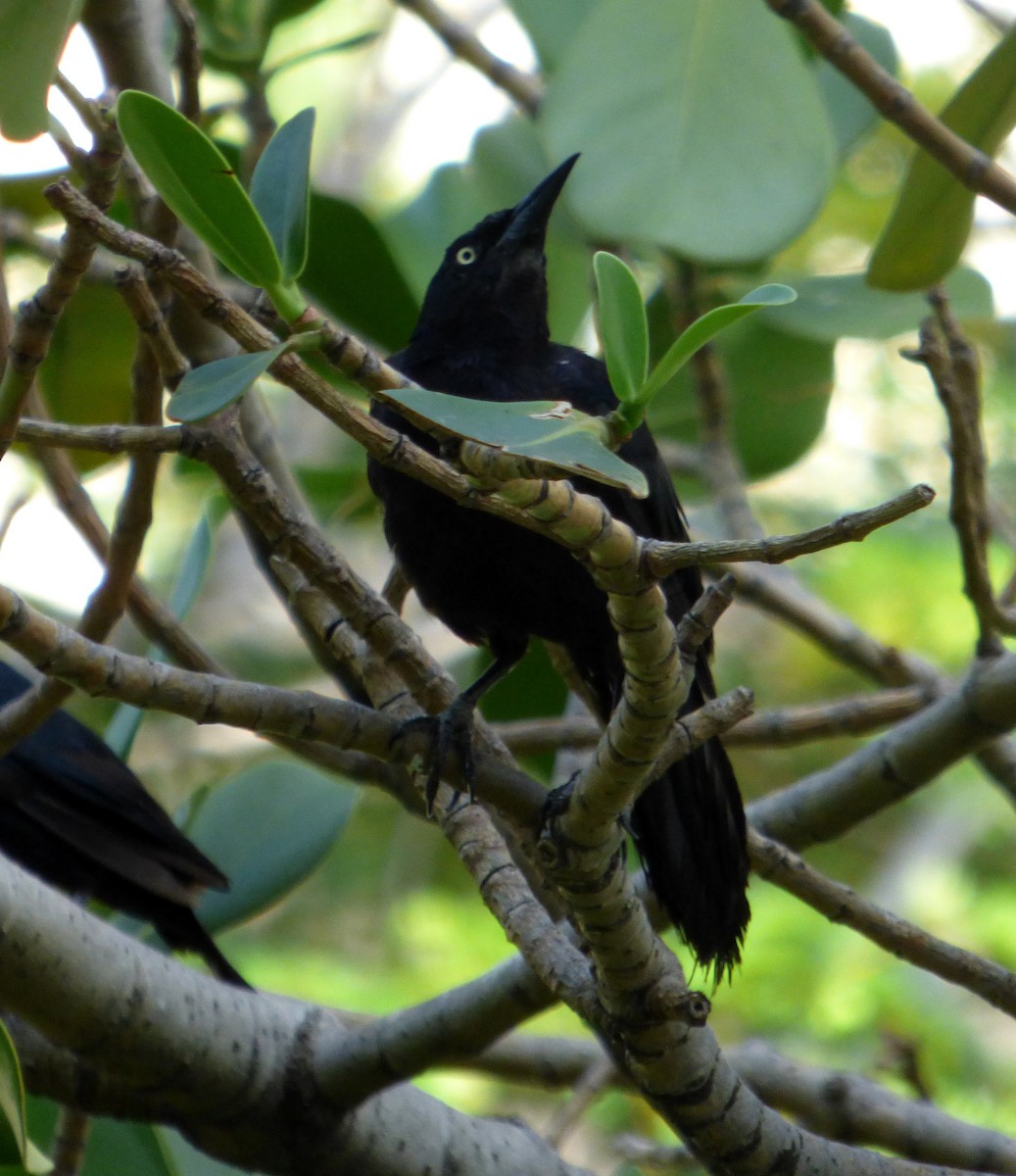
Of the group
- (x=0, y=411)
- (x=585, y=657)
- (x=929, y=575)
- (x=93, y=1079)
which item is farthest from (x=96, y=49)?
(x=929, y=575)

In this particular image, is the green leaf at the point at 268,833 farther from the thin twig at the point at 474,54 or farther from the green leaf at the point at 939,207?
the thin twig at the point at 474,54

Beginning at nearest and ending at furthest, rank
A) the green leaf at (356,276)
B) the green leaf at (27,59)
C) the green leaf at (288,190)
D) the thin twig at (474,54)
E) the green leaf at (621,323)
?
1. the green leaf at (621,323)
2. the green leaf at (288,190)
3. the green leaf at (27,59)
4. the green leaf at (356,276)
5. the thin twig at (474,54)

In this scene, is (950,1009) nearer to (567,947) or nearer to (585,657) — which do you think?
(585,657)

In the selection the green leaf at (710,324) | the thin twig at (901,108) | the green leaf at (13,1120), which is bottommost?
the green leaf at (13,1120)

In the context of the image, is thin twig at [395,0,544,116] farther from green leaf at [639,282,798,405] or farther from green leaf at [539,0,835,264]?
green leaf at [639,282,798,405]

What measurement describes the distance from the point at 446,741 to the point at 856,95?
6.63 ft

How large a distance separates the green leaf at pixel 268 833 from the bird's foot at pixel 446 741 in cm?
66

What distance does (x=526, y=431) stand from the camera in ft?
3.32

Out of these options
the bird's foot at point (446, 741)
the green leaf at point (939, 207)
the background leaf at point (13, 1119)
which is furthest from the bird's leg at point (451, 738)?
the green leaf at point (939, 207)

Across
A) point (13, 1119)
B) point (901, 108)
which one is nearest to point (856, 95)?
point (901, 108)

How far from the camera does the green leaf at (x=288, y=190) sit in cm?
126

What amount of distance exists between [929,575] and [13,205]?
3979 mm

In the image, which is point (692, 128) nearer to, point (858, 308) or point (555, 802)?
point (858, 308)

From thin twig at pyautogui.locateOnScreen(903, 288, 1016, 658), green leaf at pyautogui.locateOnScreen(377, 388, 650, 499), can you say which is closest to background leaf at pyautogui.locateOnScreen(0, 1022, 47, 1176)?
green leaf at pyautogui.locateOnScreen(377, 388, 650, 499)
